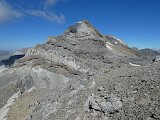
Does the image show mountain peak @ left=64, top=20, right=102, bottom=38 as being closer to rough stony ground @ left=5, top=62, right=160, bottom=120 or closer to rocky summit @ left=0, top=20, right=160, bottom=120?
rocky summit @ left=0, top=20, right=160, bottom=120

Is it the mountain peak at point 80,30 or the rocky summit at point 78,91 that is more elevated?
the mountain peak at point 80,30

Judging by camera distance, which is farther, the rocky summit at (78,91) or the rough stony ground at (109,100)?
the rocky summit at (78,91)

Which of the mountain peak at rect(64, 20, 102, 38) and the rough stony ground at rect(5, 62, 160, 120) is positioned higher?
the mountain peak at rect(64, 20, 102, 38)

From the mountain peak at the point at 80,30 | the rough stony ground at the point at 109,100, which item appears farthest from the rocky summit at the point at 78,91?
the mountain peak at the point at 80,30

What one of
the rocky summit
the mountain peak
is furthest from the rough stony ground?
the mountain peak

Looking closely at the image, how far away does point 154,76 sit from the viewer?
698 inches

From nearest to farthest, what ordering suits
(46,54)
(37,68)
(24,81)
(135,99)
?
(135,99), (24,81), (37,68), (46,54)

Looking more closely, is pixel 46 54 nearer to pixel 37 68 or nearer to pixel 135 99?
pixel 37 68

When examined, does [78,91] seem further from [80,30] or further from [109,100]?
[80,30]

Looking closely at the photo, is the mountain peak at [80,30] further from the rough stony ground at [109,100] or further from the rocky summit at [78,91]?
the rough stony ground at [109,100]

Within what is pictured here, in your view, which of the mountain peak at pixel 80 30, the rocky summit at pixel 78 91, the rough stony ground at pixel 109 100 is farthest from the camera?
the mountain peak at pixel 80 30

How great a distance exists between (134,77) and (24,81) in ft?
62.0

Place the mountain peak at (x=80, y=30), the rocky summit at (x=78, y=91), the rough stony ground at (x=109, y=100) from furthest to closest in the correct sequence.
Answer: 1. the mountain peak at (x=80, y=30)
2. the rocky summit at (x=78, y=91)
3. the rough stony ground at (x=109, y=100)

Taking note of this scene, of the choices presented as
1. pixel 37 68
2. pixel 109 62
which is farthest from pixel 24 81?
pixel 109 62
